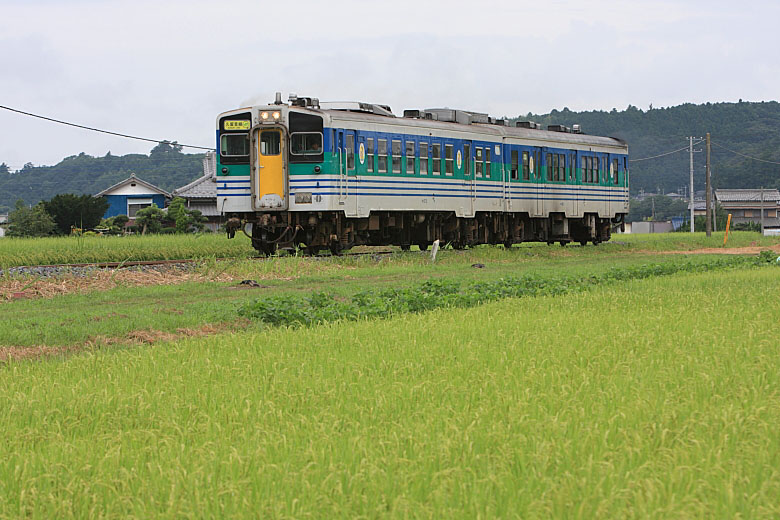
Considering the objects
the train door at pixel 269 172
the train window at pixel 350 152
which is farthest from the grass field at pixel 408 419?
the train window at pixel 350 152

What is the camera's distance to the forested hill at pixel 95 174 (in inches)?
3863

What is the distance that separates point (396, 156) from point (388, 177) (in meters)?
0.66

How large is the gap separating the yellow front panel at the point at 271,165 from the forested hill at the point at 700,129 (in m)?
94.5

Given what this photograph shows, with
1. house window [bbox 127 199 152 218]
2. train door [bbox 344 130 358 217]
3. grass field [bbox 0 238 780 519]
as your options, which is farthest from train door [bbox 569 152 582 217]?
house window [bbox 127 199 152 218]

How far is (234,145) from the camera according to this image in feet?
84.5

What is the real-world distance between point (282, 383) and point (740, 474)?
3.69m

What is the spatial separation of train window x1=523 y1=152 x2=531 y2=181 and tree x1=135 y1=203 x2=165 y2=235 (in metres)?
20.6

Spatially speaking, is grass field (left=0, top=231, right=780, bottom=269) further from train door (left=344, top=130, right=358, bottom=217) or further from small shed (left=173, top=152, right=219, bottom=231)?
small shed (left=173, top=152, right=219, bottom=231)

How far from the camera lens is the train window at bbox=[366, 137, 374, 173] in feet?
86.8

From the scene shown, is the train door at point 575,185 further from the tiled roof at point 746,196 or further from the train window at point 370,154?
the tiled roof at point 746,196

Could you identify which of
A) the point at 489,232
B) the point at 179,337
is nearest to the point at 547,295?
the point at 179,337

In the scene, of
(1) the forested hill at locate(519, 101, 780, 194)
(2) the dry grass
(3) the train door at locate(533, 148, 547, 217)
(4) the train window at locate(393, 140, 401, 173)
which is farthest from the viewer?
(1) the forested hill at locate(519, 101, 780, 194)

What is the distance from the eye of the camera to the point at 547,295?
51.4 ft

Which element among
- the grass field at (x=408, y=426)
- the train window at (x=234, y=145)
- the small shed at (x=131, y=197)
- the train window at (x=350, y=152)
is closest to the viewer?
the grass field at (x=408, y=426)
